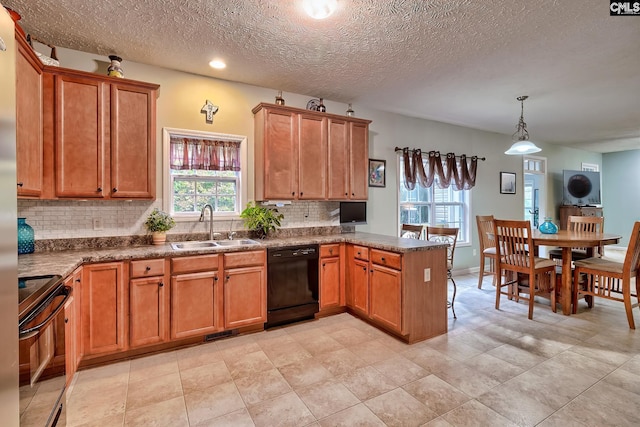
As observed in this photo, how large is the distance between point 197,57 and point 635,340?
4.91 meters

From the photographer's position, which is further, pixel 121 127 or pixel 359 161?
pixel 359 161

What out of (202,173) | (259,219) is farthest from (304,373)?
(202,173)

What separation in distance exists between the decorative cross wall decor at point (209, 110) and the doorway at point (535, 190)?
6.54 metres

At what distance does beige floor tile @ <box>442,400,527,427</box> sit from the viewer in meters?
1.85

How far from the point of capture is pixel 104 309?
2518 mm

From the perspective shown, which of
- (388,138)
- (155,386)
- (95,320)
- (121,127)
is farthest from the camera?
(388,138)

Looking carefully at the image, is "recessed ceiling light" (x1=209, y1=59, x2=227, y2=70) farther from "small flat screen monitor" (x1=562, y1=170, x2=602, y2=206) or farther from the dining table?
"small flat screen monitor" (x1=562, y1=170, x2=602, y2=206)

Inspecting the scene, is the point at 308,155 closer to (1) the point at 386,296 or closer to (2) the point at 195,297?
(1) the point at 386,296

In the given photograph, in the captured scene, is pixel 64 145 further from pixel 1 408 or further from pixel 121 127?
pixel 1 408

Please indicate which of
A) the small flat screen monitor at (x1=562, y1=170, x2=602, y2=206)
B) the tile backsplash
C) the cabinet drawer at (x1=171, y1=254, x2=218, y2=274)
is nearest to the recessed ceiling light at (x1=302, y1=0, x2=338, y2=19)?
the cabinet drawer at (x1=171, y1=254, x2=218, y2=274)

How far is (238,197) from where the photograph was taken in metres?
3.68

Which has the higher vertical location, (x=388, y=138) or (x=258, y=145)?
(x=388, y=138)

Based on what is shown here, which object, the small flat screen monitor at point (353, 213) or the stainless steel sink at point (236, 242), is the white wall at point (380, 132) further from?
the stainless steel sink at point (236, 242)

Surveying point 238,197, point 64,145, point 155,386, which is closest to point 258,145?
point 238,197
